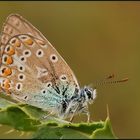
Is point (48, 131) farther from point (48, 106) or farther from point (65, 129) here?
point (48, 106)

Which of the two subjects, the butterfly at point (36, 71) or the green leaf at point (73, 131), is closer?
the green leaf at point (73, 131)

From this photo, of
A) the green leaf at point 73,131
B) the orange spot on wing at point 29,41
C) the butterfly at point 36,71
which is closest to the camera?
the green leaf at point 73,131

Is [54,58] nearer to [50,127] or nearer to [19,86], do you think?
[19,86]

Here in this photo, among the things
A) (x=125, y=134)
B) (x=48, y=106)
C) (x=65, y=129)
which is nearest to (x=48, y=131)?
(x=65, y=129)

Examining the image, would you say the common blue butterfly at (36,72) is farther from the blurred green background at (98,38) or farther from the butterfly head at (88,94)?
the blurred green background at (98,38)

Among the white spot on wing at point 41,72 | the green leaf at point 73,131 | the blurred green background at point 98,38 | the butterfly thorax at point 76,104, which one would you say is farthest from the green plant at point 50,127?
the blurred green background at point 98,38

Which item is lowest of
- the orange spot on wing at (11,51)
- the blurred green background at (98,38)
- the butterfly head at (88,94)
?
the butterfly head at (88,94)

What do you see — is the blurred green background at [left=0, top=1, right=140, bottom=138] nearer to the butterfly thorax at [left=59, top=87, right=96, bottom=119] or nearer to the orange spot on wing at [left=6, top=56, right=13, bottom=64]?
the butterfly thorax at [left=59, top=87, right=96, bottom=119]

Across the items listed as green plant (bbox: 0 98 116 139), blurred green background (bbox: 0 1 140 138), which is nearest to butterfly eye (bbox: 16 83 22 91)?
green plant (bbox: 0 98 116 139)
